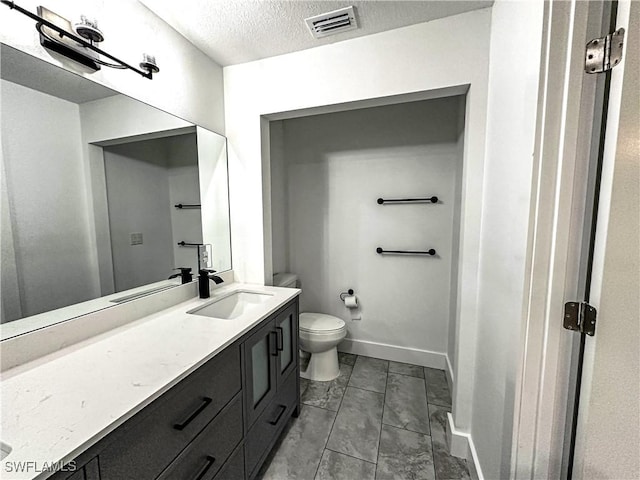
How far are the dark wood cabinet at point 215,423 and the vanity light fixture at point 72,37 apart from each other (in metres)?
1.34

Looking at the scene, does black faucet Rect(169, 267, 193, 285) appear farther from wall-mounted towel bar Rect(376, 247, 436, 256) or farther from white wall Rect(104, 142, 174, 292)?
wall-mounted towel bar Rect(376, 247, 436, 256)

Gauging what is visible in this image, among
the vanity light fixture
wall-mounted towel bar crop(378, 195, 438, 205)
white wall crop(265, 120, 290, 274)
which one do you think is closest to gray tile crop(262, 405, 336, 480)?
white wall crop(265, 120, 290, 274)

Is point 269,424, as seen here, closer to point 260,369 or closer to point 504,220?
point 260,369

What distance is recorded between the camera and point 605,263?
712 millimetres

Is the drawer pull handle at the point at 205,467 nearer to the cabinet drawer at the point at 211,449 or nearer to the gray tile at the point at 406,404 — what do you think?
the cabinet drawer at the point at 211,449

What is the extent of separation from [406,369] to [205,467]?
1.84 m

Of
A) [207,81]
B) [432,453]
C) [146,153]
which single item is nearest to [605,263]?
[432,453]

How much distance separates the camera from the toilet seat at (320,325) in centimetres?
203

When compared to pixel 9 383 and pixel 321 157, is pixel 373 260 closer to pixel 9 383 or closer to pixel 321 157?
pixel 321 157

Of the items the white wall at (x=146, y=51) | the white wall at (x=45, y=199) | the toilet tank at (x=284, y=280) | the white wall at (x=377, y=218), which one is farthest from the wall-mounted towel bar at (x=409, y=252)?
the white wall at (x=45, y=199)

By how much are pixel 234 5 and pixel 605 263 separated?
1837 millimetres

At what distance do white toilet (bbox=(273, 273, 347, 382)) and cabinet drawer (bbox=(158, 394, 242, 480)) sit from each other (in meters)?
0.96

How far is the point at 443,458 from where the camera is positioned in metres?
1.46

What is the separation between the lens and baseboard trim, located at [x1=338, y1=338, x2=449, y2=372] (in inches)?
90.4
